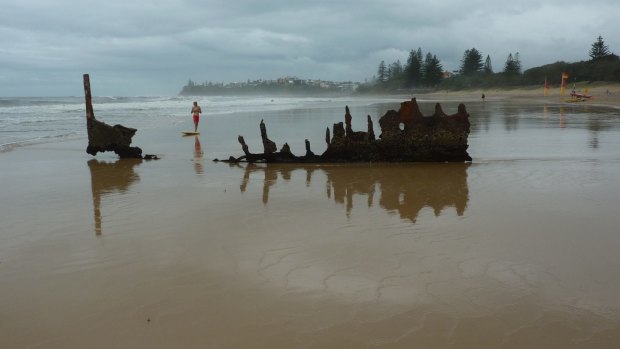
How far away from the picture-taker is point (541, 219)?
5.85 meters

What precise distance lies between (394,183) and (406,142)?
2490mm

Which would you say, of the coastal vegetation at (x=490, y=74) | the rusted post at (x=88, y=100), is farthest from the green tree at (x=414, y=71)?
the rusted post at (x=88, y=100)

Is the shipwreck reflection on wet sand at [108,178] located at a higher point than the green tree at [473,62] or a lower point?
lower

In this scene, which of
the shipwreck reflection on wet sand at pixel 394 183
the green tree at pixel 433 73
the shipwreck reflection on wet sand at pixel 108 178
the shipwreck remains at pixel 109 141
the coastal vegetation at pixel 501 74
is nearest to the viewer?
the shipwreck reflection on wet sand at pixel 394 183

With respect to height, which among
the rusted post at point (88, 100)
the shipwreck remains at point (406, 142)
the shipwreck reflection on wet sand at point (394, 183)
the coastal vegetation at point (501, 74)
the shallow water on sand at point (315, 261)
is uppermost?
the coastal vegetation at point (501, 74)

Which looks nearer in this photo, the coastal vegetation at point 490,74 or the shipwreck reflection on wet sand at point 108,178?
the shipwreck reflection on wet sand at point 108,178

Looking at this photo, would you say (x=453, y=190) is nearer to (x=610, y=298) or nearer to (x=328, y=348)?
(x=610, y=298)

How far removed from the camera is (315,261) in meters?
4.54

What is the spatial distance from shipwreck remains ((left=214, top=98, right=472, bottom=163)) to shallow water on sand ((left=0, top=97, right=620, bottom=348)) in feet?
5.10

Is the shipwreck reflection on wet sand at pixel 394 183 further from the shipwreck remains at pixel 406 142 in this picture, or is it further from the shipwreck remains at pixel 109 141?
the shipwreck remains at pixel 109 141

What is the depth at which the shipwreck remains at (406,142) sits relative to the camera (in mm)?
10500

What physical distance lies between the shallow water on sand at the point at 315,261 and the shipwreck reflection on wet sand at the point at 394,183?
0.06 metres

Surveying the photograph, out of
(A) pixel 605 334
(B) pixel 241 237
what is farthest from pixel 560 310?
(B) pixel 241 237

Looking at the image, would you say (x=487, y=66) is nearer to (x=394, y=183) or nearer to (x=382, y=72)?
(x=382, y=72)
